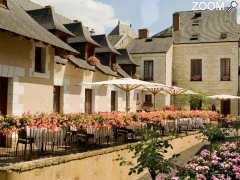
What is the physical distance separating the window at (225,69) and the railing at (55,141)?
2268cm

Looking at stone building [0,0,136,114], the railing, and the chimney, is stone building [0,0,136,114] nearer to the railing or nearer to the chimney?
the railing

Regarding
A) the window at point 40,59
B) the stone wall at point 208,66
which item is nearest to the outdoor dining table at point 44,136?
the window at point 40,59

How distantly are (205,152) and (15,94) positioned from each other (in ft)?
29.2

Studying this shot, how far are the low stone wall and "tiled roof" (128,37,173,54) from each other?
80.4ft

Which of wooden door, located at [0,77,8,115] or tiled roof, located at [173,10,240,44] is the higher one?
tiled roof, located at [173,10,240,44]

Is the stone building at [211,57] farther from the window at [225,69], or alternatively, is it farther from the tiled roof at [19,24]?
the tiled roof at [19,24]

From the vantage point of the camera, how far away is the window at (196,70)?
1439 inches

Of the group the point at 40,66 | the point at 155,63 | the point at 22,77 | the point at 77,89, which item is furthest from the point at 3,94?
the point at 155,63

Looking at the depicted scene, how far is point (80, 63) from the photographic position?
21969mm

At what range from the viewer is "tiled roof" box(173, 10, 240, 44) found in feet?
119

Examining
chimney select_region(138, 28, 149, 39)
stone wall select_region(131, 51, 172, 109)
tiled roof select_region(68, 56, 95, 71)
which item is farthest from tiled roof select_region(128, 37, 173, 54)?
tiled roof select_region(68, 56, 95, 71)

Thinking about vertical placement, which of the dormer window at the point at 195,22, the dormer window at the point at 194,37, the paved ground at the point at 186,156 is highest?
the dormer window at the point at 195,22

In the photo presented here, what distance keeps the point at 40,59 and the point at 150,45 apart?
21.5 metres

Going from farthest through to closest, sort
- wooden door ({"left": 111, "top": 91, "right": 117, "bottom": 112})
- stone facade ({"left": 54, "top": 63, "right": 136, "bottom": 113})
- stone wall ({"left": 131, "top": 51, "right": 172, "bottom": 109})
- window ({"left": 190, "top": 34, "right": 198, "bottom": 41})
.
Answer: window ({"left": 190, "top": 34, "right": 198, "bottom": 41}) < stone wall ({"left": 131, "top": 51, "right": 172, "bottom": 109}) < wooden door ({"left": 111, "top": 91, "right": 117, "bottom": 112}) < stone facade ({"left": 54, "top": 63, "right": 136, "bottom": 113})
